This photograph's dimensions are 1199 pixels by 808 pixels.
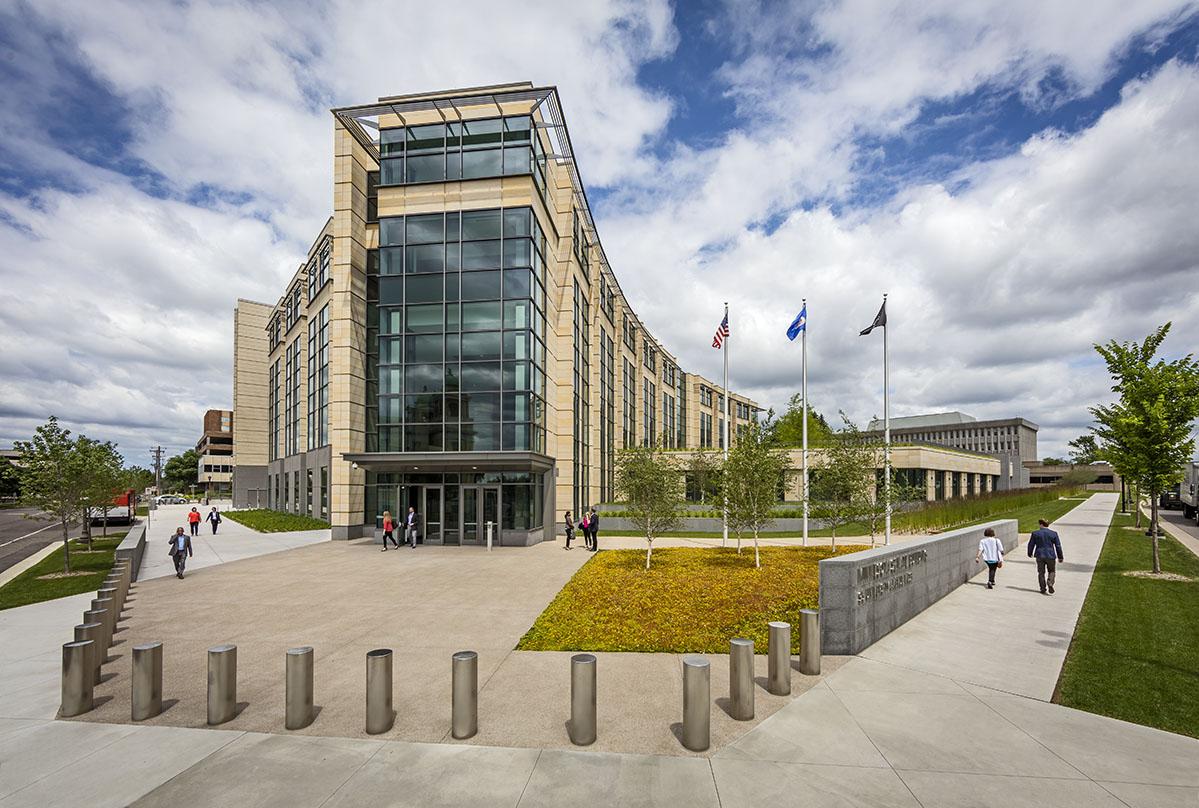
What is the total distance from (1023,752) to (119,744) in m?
10.1

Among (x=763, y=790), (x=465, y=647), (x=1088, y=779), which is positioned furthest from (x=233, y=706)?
(x=1088, y=779)

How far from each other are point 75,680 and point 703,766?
797 centimetres

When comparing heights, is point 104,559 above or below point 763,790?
below

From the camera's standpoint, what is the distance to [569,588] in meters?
15.5

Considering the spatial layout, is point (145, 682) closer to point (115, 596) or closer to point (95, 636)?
point (95, 636)

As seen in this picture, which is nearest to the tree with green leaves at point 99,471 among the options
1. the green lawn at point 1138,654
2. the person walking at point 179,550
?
the person walking at point 179,550

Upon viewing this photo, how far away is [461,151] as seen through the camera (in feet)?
96.2

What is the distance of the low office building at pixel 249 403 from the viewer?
2657 inches

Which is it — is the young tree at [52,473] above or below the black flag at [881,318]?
below

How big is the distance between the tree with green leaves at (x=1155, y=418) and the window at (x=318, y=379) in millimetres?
39799

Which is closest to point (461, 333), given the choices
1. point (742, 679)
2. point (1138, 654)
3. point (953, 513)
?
point (742, 679)

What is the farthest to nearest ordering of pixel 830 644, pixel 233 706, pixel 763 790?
pixel 830 644, pixel 233 706, pixel 763 790

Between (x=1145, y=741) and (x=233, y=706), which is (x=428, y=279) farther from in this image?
(x=1145, y=741)

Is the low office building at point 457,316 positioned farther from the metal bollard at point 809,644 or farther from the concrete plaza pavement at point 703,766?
the concrete plaza pavement at point 703,766
